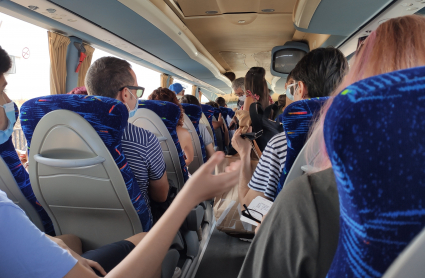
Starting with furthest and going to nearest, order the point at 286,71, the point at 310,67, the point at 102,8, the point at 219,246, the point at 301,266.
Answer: the point at 286,71 < the point at 102,8 < the point at 219,246 < the point at 310,67 < the point at 301,266

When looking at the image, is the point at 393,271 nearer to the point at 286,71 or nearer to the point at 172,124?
the point at 172,124

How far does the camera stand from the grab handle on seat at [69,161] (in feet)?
4.15

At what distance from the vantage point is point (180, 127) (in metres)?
3.00

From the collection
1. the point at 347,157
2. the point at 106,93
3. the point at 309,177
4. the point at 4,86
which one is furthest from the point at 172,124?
the point at 347,157

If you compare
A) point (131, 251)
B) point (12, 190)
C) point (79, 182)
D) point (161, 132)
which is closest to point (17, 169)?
point (12, 190)

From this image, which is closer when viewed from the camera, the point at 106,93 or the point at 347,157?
the point at 347,157

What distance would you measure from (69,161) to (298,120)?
3.63 feet

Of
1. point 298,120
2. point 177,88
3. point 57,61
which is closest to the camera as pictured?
point 298,120

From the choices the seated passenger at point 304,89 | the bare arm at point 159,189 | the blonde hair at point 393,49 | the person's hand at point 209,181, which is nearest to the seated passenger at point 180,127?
the bare arm at point 159,189

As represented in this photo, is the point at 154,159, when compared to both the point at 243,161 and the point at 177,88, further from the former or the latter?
the point at 177,88

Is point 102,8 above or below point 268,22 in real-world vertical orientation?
below

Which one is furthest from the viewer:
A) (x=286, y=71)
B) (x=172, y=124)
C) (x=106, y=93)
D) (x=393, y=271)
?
(x=286, y=71)

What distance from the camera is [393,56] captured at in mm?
594

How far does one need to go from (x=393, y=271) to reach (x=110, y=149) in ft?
4.00
